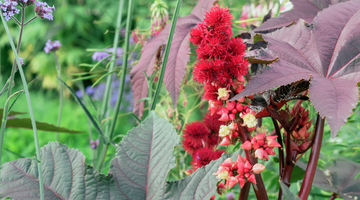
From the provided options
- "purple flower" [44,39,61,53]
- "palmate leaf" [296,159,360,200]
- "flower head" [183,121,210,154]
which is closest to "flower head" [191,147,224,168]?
"flower head" [183,121,210,154]

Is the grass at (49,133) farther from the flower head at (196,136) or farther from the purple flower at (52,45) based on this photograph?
the flower head at (196,136)

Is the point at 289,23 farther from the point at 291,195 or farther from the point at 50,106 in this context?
the point at 50,106

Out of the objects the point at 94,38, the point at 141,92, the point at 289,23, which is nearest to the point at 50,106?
the point at 94,38

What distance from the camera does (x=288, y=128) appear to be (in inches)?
11.1

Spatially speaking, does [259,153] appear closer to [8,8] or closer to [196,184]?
[196,184]

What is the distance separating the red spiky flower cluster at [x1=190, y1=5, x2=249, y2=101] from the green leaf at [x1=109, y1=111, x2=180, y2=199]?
0.07 metres

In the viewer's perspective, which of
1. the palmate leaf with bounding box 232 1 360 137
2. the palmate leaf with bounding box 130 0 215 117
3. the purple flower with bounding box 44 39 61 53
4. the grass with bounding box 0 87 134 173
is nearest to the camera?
the palmate leaf with bounding box 232 1 360 137

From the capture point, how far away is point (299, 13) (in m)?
0.39

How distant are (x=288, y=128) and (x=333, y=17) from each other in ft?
0.45

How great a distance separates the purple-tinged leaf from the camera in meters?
0.37

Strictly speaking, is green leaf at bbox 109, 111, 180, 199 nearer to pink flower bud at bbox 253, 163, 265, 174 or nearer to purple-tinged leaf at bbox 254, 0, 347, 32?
pink flower bud at bbox 253, 163, 265, 174

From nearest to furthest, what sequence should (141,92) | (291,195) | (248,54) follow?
(291,195) → (248,54) → (141,92)

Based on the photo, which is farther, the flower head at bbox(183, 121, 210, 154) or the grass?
the grass

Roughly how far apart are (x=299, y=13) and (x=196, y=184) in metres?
0.28
